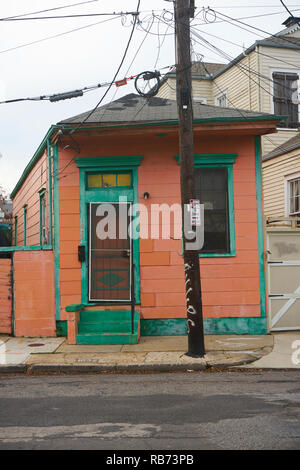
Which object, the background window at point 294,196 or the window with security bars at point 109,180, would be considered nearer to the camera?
the window with security bars at point 109,180

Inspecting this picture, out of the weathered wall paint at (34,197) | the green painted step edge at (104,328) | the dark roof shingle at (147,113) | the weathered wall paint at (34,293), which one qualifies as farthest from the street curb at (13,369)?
the dark roof shingle at (147,113)

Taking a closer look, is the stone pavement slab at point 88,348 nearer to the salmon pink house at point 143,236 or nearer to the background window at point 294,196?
the salmon pink house at point 143,236

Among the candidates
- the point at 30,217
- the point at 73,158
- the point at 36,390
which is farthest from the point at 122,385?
the point at 30,217

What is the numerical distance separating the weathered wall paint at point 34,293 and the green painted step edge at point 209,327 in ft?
6.79

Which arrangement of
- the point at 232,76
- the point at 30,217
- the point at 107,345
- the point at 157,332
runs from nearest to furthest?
the point at 107,345, the point at 157,332, the point at 30,217, the point at 232,76

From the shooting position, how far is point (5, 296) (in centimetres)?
1103

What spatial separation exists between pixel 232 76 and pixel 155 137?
9861mm

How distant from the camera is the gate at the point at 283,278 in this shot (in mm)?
10969

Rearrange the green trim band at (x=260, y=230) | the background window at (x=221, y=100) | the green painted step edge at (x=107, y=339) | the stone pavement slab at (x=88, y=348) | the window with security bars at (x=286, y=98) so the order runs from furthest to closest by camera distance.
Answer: the background window at (x=221, y=100) → the window with security bars at (x=286, y=98) → the green trim band at (x=260, y=230) → the green painted step edge at (x=107, y=339) → the stone pavement slab at (x=88, y=348)

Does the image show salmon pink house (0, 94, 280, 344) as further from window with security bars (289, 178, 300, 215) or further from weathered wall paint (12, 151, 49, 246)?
window with security bars (289, 178, 300, 215)

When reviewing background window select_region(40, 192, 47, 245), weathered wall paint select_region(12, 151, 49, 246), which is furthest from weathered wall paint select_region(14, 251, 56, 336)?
background window select_region(40, 192, 47, 245)

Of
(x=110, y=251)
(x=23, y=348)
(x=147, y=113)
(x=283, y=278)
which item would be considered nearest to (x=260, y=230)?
(x=283, y=278)

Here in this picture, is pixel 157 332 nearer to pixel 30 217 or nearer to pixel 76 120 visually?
pixel 76 120

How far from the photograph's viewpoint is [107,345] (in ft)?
32.4
